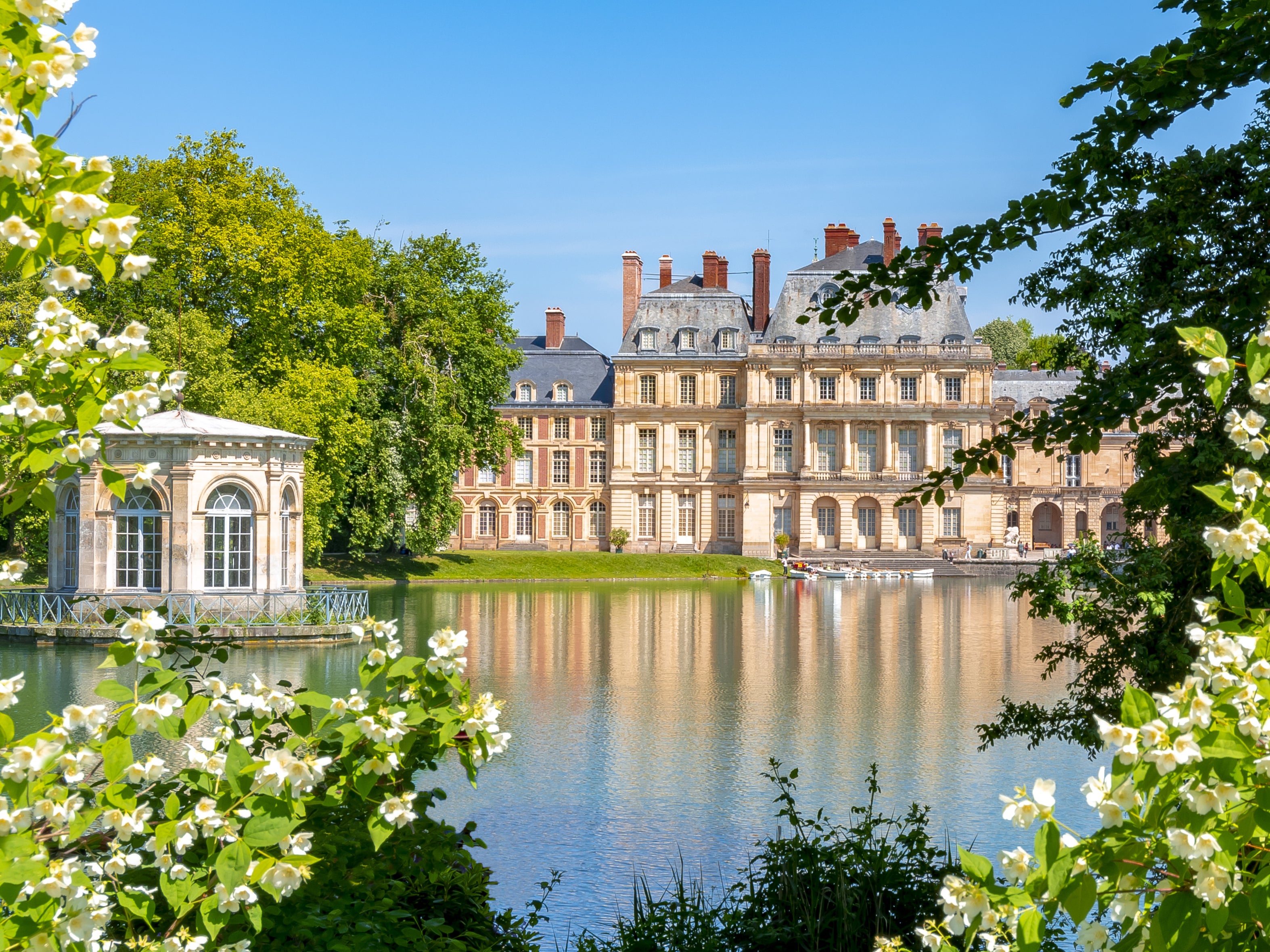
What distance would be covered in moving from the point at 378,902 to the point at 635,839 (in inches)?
176

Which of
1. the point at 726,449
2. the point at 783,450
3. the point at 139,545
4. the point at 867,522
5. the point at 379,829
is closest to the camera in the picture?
the point at 379,829

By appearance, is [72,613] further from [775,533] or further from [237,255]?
[775,533]

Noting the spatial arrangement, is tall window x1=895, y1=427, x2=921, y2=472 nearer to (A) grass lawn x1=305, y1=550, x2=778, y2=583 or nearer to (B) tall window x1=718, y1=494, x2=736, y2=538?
(B) tall window x1=718, y1=494, x2=736, y2=538

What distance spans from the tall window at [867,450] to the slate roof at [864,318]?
13.8 ft

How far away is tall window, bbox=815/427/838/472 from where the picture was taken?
194ft

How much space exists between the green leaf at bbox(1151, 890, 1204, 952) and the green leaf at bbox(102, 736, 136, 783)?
7.22ft

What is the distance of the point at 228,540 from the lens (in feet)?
71.0

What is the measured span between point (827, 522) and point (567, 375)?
1414cm

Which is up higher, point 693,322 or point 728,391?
point 693,322

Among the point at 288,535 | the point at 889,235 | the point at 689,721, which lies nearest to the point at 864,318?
the point at 889,235

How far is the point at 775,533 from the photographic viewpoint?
58.8 meters

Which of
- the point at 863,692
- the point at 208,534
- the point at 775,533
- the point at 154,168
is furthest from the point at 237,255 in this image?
the point at 775,533

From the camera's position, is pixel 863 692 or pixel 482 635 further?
pixel 482 635

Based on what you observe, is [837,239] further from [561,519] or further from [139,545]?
[139,545]
